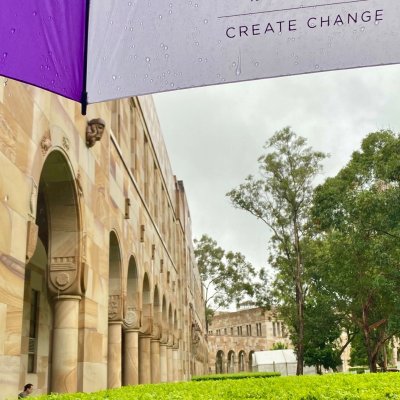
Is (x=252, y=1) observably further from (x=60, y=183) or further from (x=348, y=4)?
(x=60, y=183)

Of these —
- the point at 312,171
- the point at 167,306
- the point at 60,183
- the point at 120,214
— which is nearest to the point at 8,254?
the point at 60,183

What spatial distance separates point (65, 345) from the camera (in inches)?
323

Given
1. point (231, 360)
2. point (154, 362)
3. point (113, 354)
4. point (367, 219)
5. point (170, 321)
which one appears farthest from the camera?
point (231, 360)

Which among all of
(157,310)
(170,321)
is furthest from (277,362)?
(157,310)

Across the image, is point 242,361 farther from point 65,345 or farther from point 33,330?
point 65,345

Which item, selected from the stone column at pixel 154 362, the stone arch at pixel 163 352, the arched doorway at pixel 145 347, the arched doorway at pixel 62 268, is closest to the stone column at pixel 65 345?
the arched doorway at pixel 62 268

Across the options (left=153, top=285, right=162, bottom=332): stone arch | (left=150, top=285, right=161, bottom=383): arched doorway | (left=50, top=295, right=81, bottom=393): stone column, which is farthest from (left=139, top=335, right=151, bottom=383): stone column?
(left=50, top=295, right=81, bottom=393): stone column

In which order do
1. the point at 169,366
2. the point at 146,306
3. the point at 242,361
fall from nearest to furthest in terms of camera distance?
1. the point at 146,306
2. the point at 169,366
3. the point at 242,361

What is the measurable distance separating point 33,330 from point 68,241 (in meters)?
4.41

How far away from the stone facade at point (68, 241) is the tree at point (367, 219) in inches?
313

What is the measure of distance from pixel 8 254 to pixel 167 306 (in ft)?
64.1

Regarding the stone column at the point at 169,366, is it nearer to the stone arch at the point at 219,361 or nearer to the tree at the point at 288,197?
the tree at the point at 288,197

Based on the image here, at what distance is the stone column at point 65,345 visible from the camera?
810cm

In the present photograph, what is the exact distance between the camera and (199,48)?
2994mm
